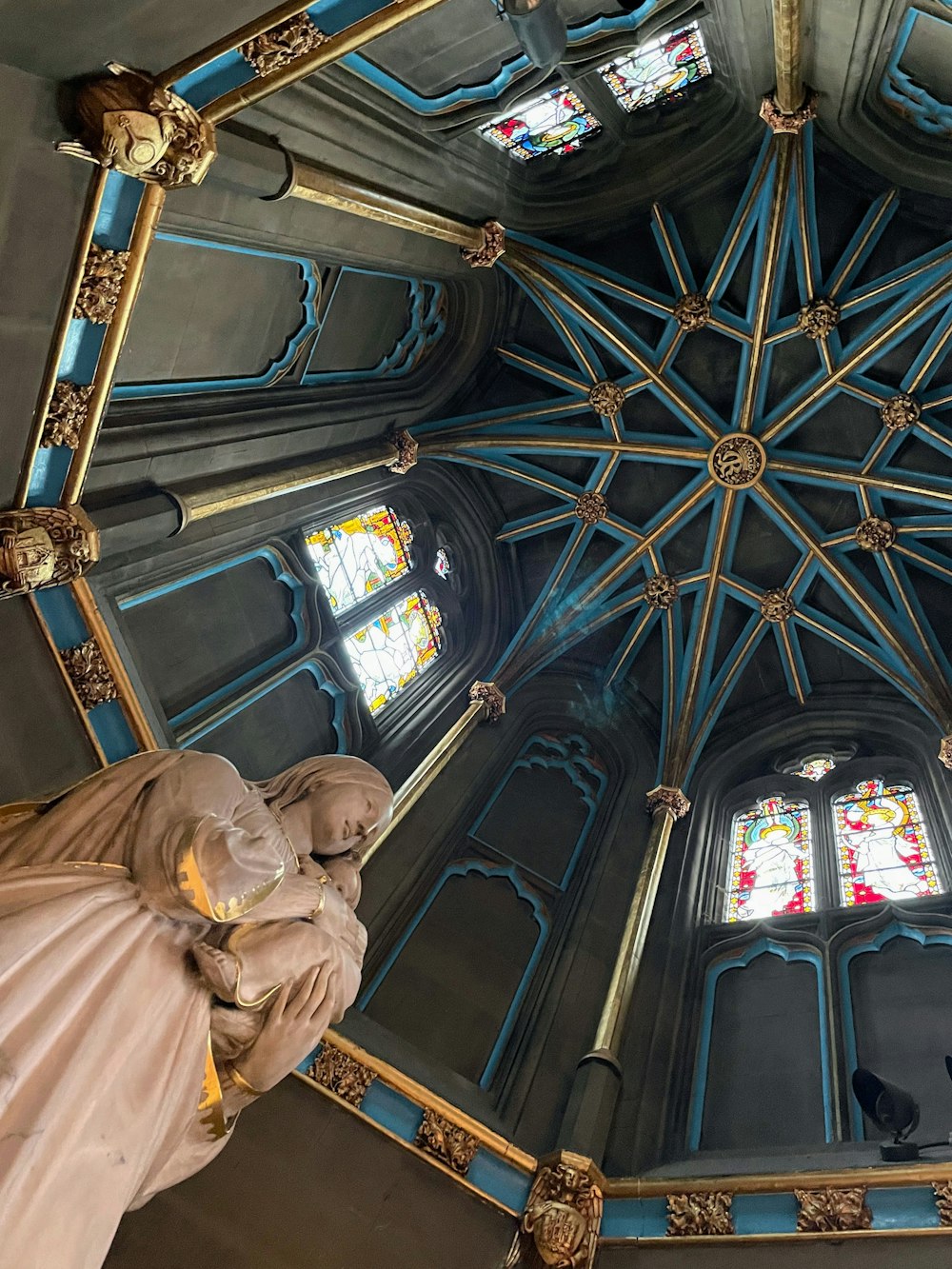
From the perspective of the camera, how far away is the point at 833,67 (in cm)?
823

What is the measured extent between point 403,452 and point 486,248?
7.16 feet

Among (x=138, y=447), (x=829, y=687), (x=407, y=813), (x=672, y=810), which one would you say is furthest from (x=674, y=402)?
(x=138, y=447)

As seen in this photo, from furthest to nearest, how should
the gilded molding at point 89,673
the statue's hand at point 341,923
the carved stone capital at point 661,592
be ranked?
the carved stone capital at point 661,592, the gilded molding at point 89,673, the statue's hand at point 341,923

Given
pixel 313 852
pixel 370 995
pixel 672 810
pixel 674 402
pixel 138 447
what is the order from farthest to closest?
pixel 674 402, pixel 672 810, pixel 370 995, pixel 138 447, pixel 313 852

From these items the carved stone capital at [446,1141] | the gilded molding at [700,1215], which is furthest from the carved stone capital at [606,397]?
the gilded molding at [700,1215]

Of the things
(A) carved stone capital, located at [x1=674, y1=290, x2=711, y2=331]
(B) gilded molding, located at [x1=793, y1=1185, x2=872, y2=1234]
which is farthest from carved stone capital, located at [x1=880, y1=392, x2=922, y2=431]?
(B) gilded molding, located at [x1=793, y1=1185, x2=872, y2=1234]

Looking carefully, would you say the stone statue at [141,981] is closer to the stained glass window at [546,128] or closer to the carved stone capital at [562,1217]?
the carved stone capital at [562,1217]

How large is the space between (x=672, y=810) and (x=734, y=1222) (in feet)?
16.1

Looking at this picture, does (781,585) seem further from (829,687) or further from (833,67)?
(833,67)

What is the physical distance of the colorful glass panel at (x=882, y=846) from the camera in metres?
→ 8.29

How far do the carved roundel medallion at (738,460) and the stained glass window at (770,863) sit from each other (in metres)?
4.11

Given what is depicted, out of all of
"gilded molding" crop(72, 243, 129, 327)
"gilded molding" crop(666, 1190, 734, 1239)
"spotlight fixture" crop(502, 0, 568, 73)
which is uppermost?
"spotlight fixture" crop(502, 0, 568, 73)

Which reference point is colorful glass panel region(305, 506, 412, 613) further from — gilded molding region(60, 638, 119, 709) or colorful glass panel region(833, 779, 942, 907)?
colorful glass panel region(833, 779, 942, 907)

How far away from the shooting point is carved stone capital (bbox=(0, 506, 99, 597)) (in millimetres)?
5285
